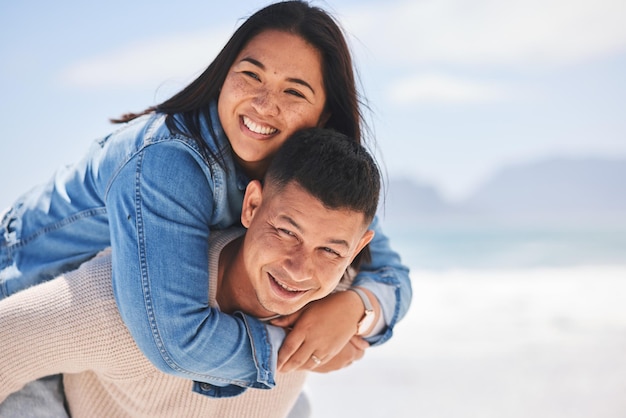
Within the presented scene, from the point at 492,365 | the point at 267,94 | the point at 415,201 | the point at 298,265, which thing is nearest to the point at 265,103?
the point at 267,94

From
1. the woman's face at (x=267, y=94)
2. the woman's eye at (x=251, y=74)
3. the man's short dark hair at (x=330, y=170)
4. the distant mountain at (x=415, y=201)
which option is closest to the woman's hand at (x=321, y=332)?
the man's short dark hair at (x=330, y=170)

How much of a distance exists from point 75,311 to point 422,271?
1092cm

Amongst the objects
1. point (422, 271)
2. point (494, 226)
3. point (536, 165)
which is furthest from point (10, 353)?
point (536, 165)

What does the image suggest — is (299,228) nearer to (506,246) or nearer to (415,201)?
(506,246)

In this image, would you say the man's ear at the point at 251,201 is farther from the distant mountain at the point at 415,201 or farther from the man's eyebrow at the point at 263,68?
the distant mountain at the point at 415,201

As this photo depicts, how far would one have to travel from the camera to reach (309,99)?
7.56ft

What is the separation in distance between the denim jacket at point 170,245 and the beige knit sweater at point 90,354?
90mm

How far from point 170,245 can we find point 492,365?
3.77 m

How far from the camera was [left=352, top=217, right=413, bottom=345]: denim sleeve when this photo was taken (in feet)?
8.46

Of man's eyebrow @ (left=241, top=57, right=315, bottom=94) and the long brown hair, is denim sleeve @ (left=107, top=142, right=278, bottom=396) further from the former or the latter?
man's eyebrow @ (left=241, top=57, right=315, bottom=94)

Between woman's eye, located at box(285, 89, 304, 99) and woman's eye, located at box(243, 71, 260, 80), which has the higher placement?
woman's eye, located at box(285, 89, 304, 99)

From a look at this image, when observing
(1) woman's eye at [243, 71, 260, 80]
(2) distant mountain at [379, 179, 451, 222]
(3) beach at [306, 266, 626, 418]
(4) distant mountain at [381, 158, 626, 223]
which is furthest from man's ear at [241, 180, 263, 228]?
(2) distant mountain at [379, 179, 451, 222]

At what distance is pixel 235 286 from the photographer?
2.26 meters

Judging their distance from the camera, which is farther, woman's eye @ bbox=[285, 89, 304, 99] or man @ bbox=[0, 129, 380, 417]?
woman's eye @ bbox=[285, 89, 304, 99]
